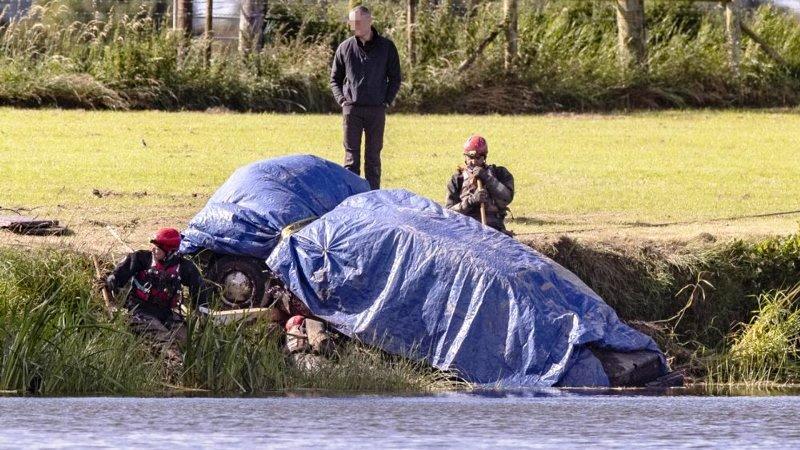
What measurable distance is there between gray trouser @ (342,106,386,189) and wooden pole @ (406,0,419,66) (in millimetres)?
9354

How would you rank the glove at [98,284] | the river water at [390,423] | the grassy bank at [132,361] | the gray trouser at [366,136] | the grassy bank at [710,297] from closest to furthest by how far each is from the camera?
the river water at [390,423], the grassy bank at [132,361], the glove at [98,284], the grassy bank at [710,297], the gray trouser at [366,136]

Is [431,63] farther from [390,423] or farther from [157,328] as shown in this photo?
[390,423]

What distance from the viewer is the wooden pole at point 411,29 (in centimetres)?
2731

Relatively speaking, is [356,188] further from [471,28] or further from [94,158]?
[471,28]

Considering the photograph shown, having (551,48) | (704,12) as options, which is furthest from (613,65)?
(704,12)

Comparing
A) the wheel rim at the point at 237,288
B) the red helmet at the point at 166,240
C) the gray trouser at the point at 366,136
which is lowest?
the wheel rim at the point at 237,288

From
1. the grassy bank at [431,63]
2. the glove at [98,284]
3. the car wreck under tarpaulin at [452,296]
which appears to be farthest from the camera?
the grassy bank at [431,63]

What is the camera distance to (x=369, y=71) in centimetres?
1759

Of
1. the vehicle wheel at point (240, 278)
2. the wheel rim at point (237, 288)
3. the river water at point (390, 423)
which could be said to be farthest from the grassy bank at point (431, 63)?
the river water at point (390, 423)

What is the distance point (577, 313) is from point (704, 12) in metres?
16.2

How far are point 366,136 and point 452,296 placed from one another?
114 inches

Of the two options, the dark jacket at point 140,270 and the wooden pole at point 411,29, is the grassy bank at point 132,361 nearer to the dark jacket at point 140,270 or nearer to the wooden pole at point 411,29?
the dark jacket at point 140,270

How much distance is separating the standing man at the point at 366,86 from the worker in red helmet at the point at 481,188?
1.58 m

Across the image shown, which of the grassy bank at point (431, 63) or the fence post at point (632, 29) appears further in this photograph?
the fence post at point (632, 29)
